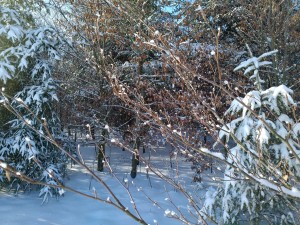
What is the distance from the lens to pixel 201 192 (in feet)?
27.3

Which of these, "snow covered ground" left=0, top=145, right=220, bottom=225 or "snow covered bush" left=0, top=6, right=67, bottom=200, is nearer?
"snow covered ground" left=0, top=145, right=220, bottom=225

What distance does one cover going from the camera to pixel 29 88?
7867 mm

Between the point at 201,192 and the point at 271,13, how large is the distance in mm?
4609

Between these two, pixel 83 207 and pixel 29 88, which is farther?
pixel 29 88

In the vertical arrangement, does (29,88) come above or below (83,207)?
above

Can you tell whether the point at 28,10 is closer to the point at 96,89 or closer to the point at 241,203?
the point at 96,89

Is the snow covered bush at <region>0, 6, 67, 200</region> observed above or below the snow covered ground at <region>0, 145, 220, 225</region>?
above

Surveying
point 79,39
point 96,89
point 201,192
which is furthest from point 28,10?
point 201,192

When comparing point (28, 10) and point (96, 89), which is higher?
point (28, 10)

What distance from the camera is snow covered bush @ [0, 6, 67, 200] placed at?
7.44m

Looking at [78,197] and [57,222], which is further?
[78,197]

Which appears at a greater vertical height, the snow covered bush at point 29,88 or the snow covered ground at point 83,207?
the snow covered bush at point 29,88

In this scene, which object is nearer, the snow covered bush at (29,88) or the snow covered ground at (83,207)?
the snow covered ground at (83,207)

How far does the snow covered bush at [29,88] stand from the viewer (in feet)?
24.4
